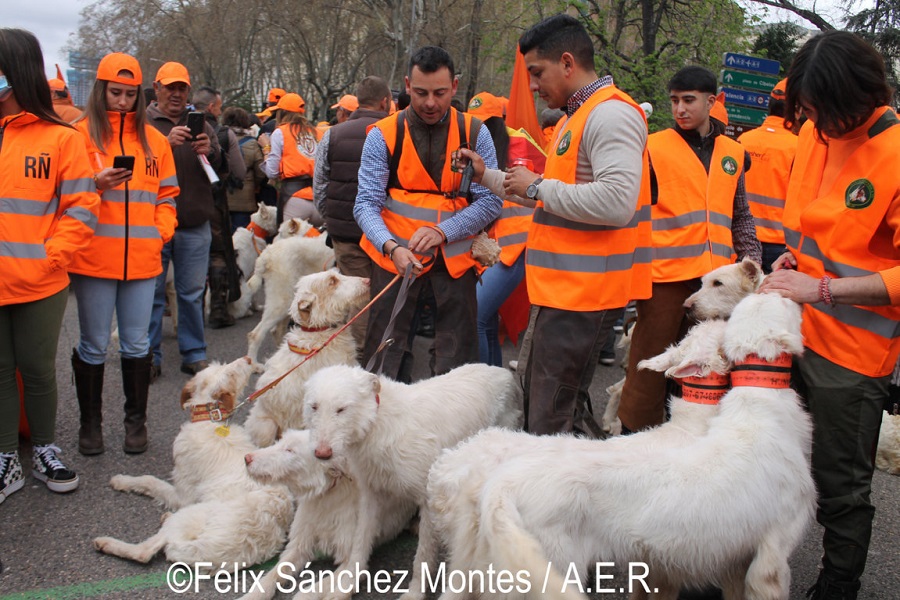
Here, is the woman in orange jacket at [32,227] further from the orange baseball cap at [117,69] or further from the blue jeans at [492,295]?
the blue jeans at [492,295]

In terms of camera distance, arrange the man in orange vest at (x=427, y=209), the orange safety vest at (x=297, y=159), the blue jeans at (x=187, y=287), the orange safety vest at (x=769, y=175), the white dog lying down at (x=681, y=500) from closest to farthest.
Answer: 1. the white dog lying down at (x=681, y=500)
2. the man in orange vest at (x=427, y=209)
3. the orange safety vest at (x=769, y=175)
4. the blue jeans at (x=187, y=287)
5. the orange safety vest at (x=297, y=159)

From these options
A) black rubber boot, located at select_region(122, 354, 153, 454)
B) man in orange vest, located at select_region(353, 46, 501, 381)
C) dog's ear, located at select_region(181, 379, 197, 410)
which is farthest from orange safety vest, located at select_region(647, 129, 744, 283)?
black rubber boot, located at select_region(122, 354, 153, 454)

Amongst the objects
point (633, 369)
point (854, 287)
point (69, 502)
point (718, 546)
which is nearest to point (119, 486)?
point (69, 502)

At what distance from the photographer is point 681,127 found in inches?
172

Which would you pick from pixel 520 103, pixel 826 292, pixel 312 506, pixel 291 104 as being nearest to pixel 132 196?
pixel 312 506

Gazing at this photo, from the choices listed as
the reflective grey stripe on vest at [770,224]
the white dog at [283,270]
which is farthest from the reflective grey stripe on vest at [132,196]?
the reflective grey stripe on vest at [770,224]

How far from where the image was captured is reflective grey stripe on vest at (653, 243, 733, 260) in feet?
13.5

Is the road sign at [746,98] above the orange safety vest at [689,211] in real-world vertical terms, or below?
above

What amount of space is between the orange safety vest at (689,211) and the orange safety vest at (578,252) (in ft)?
2.94

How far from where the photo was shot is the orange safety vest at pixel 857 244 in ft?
8.96

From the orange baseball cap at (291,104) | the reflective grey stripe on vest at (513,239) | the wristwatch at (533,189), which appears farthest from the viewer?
the orange baseball cap at (291,104)

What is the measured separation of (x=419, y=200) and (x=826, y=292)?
2277 millimetres

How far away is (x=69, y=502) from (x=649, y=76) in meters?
12.2

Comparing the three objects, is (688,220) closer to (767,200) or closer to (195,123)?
(767,200)
